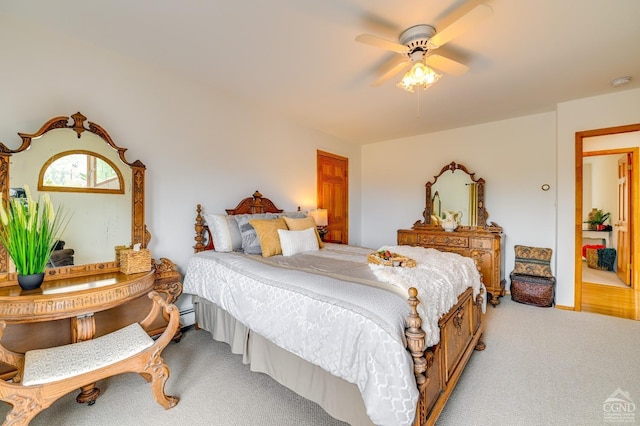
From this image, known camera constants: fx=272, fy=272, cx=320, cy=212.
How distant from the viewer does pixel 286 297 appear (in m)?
1.69

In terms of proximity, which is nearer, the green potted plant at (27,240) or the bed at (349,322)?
the bed at (349,322)

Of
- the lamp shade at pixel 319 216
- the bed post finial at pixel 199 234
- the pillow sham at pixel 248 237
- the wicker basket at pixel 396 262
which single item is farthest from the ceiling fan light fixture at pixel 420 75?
the bed post finial at pixel 199 234

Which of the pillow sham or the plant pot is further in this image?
the pillow sham

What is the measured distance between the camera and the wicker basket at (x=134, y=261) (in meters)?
2.12

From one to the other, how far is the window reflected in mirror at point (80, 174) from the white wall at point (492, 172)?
425cm

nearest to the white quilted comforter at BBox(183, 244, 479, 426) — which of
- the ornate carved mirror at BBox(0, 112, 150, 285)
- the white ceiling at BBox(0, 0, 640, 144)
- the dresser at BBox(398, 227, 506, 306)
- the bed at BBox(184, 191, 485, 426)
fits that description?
the bed at BBox(184, 191, 485, 426)

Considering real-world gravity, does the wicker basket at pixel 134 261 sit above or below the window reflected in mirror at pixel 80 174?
below

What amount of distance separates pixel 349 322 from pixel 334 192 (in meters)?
3.73

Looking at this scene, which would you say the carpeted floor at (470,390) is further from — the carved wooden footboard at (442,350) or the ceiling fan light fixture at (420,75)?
the ceiling fan light fixture at (420,75)

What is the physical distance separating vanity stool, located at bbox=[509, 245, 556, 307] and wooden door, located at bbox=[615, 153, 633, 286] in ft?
6.65

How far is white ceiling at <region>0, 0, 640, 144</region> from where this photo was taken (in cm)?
183

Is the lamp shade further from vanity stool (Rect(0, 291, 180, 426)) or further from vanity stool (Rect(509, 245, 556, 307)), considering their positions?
vanity stool (Rect(509, 245, 556, 307))

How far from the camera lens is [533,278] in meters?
3.62

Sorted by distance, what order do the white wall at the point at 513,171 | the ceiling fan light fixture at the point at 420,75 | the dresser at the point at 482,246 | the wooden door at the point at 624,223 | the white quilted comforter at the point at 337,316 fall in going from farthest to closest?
the wooden door at the point at 624,223 < the dresser at the point at 482,246 < the white wall at the point at 513,171 < the ceiling fan light fixture at the point at 420,75 < the white quilted comforter at the point at 337,316
